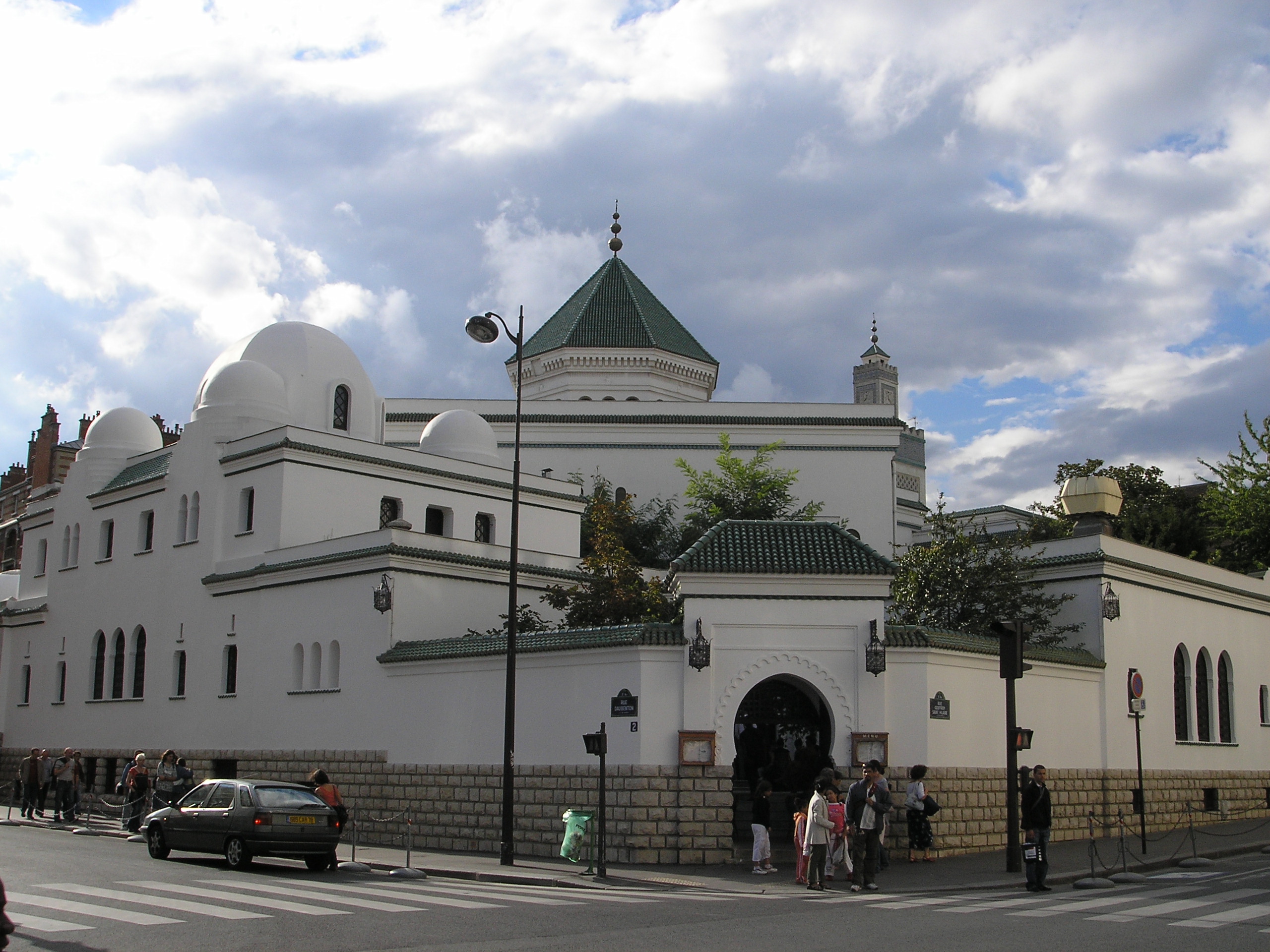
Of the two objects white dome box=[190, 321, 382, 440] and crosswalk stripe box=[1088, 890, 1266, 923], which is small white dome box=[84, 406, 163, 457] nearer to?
white dome box=[190, 321, 382, 440]

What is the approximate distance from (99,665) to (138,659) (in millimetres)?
2451

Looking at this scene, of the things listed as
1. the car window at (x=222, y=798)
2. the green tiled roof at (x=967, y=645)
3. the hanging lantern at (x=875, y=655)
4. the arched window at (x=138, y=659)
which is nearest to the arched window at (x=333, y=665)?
the car window at (x=222, y=798)

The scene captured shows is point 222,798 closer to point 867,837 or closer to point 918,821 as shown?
point 867,837

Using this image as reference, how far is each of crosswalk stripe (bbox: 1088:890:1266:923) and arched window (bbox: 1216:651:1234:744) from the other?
1587 centimetres

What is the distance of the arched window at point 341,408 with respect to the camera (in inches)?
1394

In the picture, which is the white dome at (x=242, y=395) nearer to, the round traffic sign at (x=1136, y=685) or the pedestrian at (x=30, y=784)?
the pedestrian at (x=30, y=784)

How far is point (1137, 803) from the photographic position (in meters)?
26.8

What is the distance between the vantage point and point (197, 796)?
1936 centimetres

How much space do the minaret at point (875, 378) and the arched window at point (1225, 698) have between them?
Answer: 8848cm

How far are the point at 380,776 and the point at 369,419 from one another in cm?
1336

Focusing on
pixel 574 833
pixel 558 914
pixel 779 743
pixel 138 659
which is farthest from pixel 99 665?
pixel 558 914

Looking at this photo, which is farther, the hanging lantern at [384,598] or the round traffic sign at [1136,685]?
the hanging lantern at [384,598]

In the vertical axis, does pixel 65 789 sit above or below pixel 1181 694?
below

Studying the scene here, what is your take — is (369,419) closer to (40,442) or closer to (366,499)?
(366,499)
